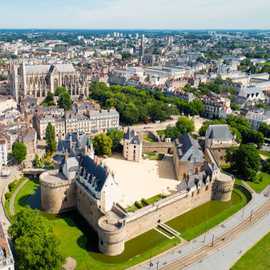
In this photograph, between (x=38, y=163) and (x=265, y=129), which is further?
(x=265, y=129)

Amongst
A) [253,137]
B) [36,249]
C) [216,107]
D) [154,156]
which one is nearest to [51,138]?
[154,156]

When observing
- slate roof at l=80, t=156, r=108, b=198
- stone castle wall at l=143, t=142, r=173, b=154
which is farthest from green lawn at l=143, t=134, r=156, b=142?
slate roof at l=80, t=156, r=108, b=198

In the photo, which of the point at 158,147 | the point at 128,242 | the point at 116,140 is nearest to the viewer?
the point at 128,242

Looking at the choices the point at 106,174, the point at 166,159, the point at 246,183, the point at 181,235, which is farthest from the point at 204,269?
the point at 166,159

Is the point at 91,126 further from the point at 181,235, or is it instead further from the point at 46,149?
the point at 181,235

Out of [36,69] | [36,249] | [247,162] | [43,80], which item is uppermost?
[36,69]

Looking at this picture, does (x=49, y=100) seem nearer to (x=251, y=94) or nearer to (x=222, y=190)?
(x=251, y=94)

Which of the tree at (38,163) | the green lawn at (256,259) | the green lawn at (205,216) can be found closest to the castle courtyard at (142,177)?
the green lawn at (205,216)
